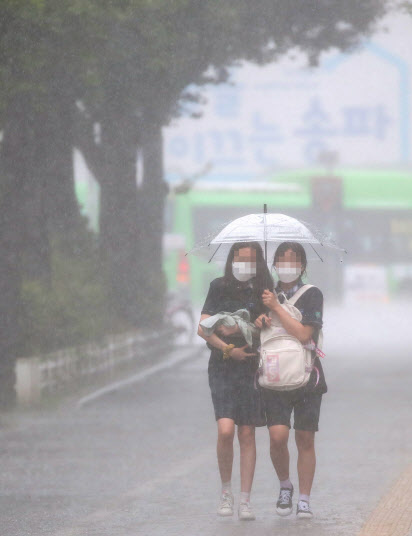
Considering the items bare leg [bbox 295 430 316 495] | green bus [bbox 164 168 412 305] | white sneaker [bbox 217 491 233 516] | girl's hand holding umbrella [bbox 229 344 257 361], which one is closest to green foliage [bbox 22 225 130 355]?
white sneaker [bbox 217 491 233 516]

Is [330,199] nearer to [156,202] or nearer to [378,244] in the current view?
[378,244]

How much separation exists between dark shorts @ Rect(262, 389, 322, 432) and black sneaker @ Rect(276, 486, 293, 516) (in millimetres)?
433

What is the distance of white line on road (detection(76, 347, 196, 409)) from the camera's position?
1619cm

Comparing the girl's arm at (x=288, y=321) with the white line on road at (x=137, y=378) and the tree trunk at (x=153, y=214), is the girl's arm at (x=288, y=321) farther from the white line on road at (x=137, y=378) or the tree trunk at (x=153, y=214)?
the tree trunk at (x=153, y=214)

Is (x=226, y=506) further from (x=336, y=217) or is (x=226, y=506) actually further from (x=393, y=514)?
(x=336, y=217)

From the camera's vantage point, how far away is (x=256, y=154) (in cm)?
8162

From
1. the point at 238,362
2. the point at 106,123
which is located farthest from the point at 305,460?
the point at 106,123

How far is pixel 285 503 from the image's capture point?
304 inches

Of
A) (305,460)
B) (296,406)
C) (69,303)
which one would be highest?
(296,406)

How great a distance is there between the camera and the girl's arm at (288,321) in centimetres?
725

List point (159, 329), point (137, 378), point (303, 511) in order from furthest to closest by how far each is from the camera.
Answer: point (159, 329) → point (137, 378) → point (303, 511)

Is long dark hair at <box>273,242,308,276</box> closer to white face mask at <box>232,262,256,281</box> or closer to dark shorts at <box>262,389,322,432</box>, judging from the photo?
white face mask at <box>232,262,256,281</box>

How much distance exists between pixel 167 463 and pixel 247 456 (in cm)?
322

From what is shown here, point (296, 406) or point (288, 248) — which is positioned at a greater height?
point (288, 248)
